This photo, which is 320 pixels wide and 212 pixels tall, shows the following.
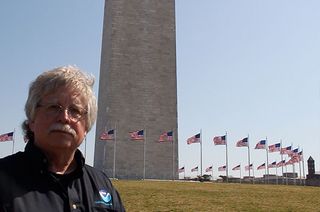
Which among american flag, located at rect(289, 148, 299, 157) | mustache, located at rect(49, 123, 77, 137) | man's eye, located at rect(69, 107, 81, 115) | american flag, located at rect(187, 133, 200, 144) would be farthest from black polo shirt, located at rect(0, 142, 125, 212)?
american flag, located at rect(289, 148, 299, 157)

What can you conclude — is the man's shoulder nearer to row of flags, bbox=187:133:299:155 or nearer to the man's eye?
the man's eye

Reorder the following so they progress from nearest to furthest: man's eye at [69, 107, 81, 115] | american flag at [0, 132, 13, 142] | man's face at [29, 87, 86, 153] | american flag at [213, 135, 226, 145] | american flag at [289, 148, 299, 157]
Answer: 1. man's face at [29, 87, 86, 153]
2. man's eye at [69, 107, 81, 115]
3. american flag at [0, 132, 13, 142]
4. american flag at [213, 135, 226, 145]
5. american flag at [289, 148, 299, 157]

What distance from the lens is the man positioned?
259 cm

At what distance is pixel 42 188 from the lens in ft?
8.57

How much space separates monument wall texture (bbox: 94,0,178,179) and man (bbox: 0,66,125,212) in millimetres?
43233

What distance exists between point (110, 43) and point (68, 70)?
153ft

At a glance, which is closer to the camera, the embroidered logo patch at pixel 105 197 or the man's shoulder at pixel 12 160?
the man's shoulder at pixel 12 160

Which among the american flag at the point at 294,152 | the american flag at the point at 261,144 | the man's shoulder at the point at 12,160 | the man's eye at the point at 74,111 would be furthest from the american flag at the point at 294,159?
the man's shoulder at the point at 12,160

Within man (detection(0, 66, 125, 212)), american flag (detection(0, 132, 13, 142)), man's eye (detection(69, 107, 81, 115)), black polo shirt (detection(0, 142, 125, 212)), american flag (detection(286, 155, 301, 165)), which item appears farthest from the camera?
american flag (detection(286, 155, 301, 165))

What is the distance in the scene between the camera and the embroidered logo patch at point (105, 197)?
2.93 meters

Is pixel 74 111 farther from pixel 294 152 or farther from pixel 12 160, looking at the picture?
pixel 294 152

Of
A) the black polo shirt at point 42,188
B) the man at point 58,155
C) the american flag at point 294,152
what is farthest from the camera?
the american flag at point 294,152

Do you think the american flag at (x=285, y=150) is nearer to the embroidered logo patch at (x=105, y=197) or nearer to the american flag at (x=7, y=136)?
the american flag at (x=7, y=136)

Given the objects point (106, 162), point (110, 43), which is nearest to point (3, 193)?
point (106, 162)
